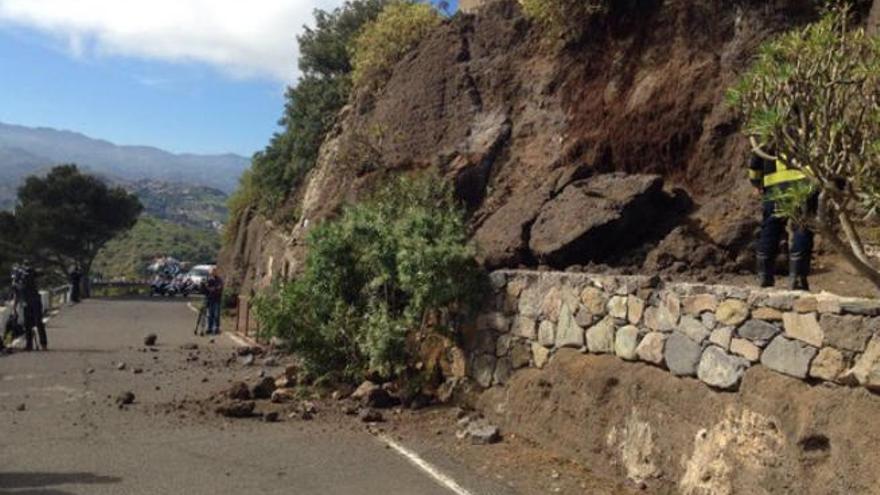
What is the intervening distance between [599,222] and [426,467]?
12.8 ft

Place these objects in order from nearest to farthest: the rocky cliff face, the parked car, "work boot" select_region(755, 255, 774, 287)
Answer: "work boot" select_region(755, 255, 774, 287), the rocky cliff face, the parked car

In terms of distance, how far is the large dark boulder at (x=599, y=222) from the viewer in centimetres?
1058

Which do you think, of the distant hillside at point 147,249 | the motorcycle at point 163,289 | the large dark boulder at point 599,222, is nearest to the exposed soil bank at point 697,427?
the large dark boulder at point 599,222

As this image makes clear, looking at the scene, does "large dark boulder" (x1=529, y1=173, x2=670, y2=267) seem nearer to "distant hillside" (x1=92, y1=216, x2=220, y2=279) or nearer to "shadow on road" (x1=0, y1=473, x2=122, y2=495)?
"shadow on road" (x1=0, y1=473, x2=122, y2=495)

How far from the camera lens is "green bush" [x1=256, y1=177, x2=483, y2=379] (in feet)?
34.3

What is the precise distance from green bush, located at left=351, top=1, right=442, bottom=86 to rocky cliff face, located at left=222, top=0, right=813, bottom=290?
2.43 ft

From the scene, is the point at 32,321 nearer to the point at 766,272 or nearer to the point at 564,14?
the point at 564,14

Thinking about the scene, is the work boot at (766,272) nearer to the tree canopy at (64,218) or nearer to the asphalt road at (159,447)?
the asphalt road at (159,447)

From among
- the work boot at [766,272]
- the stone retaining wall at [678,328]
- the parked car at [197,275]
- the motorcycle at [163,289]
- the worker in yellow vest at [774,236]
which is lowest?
the motorcycle at [163,289]

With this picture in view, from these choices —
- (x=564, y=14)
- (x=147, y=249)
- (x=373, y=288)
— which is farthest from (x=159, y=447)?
(x=147, y=249)

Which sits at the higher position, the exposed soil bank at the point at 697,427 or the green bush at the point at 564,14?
the green bush at the point at 564,14

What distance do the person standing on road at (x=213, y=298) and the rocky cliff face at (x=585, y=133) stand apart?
521 cm

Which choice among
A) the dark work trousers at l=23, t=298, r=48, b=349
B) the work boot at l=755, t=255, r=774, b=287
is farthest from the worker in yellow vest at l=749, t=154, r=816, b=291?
the dark work trousers at l=23, t=298, r=48, b=349

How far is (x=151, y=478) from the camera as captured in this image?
7.73 m
